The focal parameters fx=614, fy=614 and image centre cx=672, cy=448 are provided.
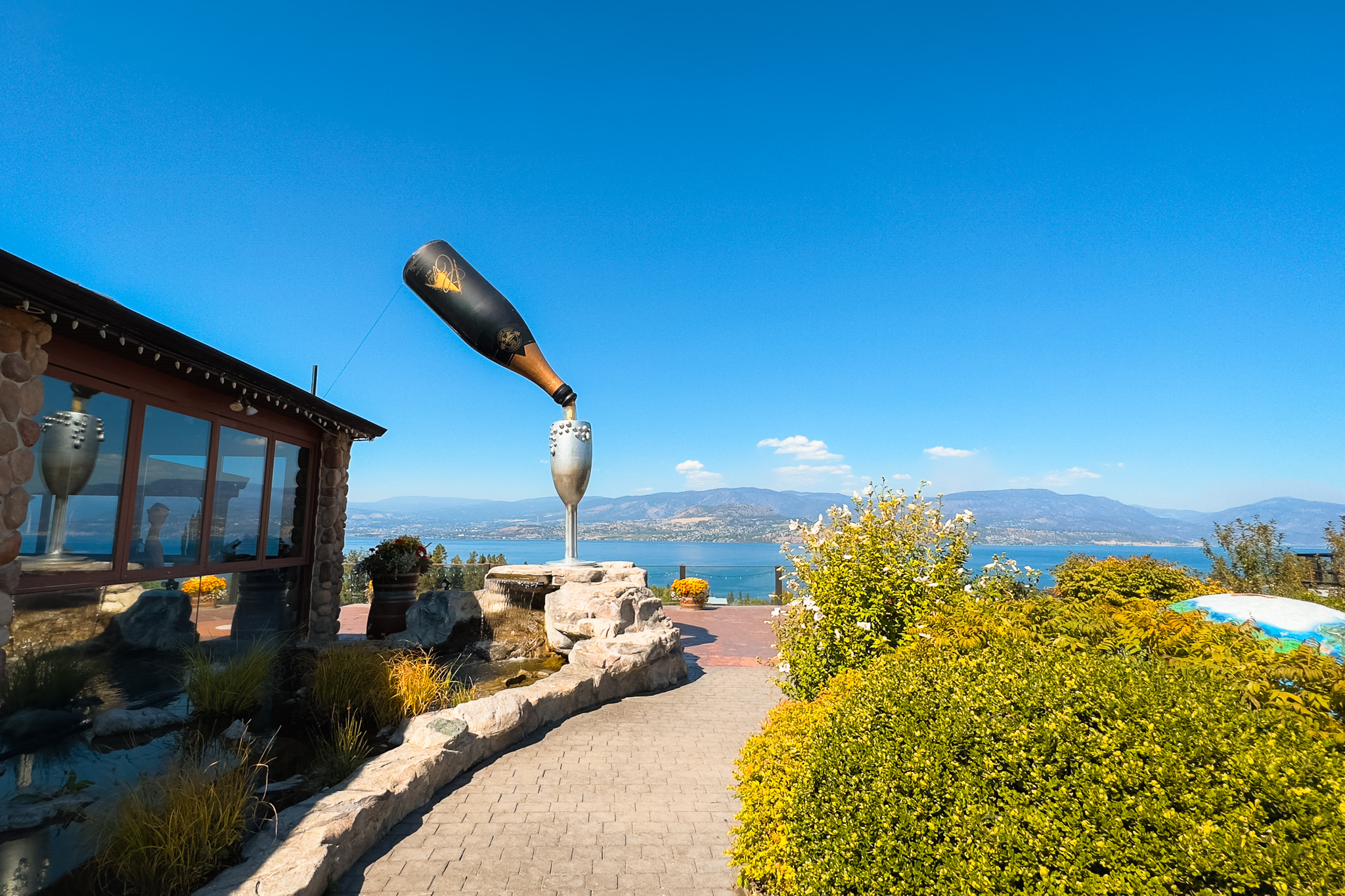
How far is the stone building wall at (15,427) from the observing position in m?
3.87

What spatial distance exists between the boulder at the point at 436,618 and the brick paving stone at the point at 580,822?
3058mm

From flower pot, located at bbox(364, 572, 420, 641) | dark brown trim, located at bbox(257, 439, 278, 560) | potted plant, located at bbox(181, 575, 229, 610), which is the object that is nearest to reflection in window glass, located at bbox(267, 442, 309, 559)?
dark brown trim, located at bbox(257, 439, 278, 560)

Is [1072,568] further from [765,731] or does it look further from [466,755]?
[466,755]

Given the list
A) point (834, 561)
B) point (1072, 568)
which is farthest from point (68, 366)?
point (1072, 568)

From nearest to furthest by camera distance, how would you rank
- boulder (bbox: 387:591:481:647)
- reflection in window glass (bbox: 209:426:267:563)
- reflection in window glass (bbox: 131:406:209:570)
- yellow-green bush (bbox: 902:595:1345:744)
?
yellow-green bush (bbox: 902:595:1345:744) → reflection in window glass (bbox: 131:406:209:570) → reflection in window glass (bbox: 209:426:267:563) → boulder (bbox: 387:591:481:647)

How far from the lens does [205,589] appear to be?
616 cm

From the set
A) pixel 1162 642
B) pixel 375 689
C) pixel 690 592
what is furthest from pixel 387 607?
pixel 1162 642

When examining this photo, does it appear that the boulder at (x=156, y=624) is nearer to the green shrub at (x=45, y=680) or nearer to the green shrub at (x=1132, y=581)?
the green shrub at (x=45, y=680)

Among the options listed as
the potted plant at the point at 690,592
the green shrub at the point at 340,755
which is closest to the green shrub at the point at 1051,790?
the green shrub at the point at 340,755

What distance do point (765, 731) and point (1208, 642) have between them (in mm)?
2338

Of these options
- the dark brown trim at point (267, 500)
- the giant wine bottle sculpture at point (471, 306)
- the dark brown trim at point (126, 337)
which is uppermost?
the giant wine bottle sculpture at point (471, 306)

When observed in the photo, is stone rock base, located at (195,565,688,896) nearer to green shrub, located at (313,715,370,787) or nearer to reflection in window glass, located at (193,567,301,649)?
green shrub, located at (313,715,370,787)

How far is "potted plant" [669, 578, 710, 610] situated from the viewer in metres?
15.7

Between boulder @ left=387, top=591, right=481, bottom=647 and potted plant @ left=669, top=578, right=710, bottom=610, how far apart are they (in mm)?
7650
